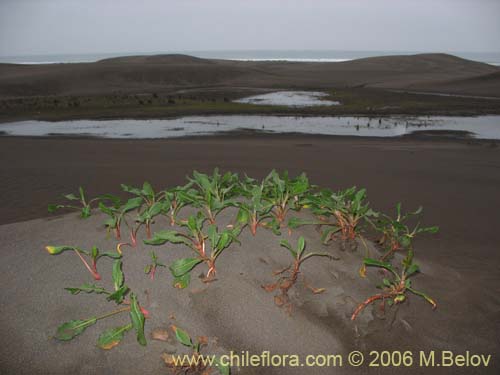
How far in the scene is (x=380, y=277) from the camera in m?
2.22

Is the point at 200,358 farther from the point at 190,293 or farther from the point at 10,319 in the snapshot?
the point at 10,319

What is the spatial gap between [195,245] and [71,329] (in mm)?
709

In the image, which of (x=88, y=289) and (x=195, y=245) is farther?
(x=195, y=245)

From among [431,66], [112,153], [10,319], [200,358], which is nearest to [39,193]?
[112,153]

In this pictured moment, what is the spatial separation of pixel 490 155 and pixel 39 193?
6.98 m

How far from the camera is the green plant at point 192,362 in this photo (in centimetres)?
157

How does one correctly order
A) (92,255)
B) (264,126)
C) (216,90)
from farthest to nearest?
(216,90)
(264,126)
(92,255)

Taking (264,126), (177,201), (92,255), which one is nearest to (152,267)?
(92,255)

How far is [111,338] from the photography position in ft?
5.37

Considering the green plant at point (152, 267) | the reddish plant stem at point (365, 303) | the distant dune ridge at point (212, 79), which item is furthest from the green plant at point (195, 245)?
the distant dune ridge at point (212, 79)

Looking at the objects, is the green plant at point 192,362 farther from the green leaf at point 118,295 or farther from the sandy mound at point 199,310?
the green leaf at point 118,295

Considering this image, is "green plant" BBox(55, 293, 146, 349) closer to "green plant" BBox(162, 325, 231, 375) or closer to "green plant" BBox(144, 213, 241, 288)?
"green plant" BBox(162, 325, 231, 375)

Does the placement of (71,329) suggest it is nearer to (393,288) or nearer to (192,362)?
(192,362)

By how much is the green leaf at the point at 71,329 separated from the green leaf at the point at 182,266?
416mm
